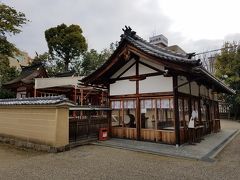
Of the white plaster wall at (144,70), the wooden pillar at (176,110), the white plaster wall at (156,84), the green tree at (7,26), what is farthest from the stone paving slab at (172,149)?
the green tree at (7,26)

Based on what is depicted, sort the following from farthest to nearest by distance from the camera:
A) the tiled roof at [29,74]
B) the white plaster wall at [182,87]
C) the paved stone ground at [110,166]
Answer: the tiled roof at [29,74] → the white plaster wall at [182,87] → the paved stone ground at [110,166]

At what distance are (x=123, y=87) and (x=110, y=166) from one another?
5.63 meters

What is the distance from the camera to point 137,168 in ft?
20.9

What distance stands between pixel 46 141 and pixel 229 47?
2532cm

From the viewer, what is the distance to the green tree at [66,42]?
30.8m

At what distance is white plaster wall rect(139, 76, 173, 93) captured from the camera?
9.78 metres

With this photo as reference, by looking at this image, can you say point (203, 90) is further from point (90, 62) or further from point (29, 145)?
point (90, 62)

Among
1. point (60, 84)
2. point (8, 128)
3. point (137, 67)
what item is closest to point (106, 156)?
point (137, 67)

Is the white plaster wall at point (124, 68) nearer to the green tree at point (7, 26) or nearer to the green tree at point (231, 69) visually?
the green tree at point (7, 26)

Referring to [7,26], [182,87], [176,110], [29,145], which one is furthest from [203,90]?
[7,26]

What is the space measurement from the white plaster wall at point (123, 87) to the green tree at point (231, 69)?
18556mm

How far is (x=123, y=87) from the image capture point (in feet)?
38.0

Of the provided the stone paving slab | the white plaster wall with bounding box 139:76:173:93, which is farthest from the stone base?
the white plaster wall with bounding box 139:76:173:93

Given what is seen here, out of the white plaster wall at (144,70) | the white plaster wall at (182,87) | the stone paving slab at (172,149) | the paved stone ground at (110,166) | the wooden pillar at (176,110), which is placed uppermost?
the white plaster wall at (144,70)
